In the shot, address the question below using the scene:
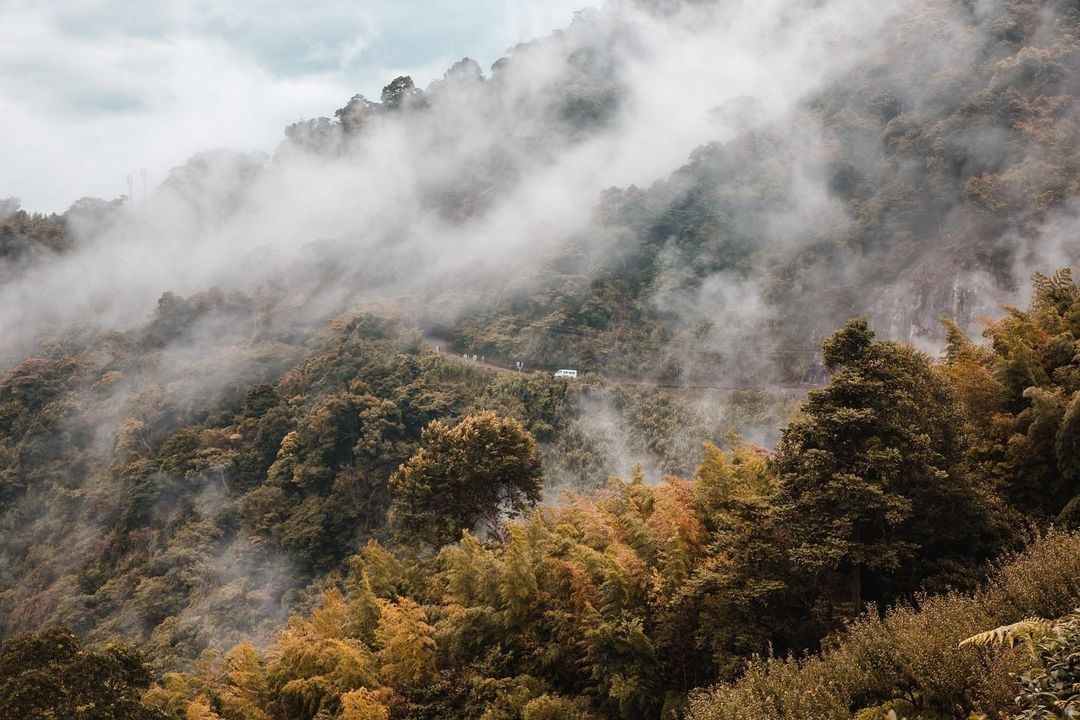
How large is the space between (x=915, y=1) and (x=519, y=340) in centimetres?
2690

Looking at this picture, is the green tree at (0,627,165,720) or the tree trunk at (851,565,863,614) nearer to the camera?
the tree trunk at (851,565,863,614)

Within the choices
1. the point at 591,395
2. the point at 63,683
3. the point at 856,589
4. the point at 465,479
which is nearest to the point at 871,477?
the point at 856,589

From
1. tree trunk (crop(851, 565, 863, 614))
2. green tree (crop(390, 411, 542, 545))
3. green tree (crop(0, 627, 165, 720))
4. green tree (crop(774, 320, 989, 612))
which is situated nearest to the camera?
green tree (crop(774, 320, 989, 612))

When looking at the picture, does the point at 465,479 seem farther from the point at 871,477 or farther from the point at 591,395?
the point at 591,395

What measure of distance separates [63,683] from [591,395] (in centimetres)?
2049

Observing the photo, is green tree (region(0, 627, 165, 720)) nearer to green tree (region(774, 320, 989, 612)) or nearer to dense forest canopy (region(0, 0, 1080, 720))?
dense forest canopy (region(0, 0, 1080, 720))

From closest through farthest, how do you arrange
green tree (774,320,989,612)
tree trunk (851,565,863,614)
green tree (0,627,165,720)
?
1. green tree (774,320,989,612)
2. tree trunk (851,565,863,614)
3. green tree (0,627,165,720)

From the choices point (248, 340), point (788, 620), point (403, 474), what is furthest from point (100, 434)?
point (788, 620)

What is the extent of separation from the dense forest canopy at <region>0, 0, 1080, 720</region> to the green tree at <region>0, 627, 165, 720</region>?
0.06 m

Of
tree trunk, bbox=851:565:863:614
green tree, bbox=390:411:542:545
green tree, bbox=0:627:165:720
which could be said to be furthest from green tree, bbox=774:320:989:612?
green tree, bbox=0:627:165:720

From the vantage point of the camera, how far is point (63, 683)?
11.5 meters

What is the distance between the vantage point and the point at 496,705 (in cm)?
1130

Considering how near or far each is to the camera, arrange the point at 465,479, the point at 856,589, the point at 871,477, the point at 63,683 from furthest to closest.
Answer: the point at 465,479, the point at 63,683, the point at 856,589, the point at 871,477

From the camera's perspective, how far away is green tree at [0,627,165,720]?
1119 centimetres
